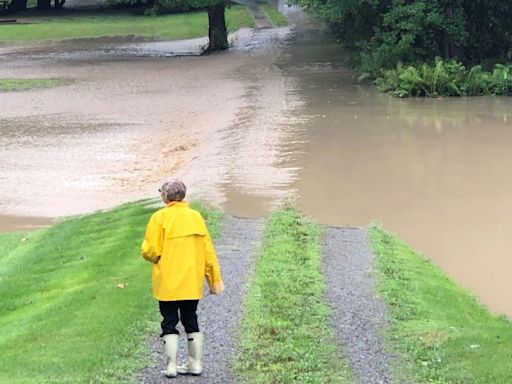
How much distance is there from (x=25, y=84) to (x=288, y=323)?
25571mm

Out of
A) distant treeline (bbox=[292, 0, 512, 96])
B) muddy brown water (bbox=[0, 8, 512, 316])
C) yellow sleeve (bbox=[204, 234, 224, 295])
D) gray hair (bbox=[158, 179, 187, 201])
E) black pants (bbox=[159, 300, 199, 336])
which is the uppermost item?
gray hair (bbox=[158, 179, 187, 201])

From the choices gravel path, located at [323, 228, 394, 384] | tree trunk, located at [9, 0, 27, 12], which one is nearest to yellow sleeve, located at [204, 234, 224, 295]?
gravel path, located at [323, 228, 394, 384]

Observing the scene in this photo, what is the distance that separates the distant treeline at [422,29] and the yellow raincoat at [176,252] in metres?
22.7

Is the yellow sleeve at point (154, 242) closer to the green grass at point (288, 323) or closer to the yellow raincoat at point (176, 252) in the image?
the yellow raincoat at point (176, 252)

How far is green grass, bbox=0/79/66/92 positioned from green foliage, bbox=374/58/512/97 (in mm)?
11238

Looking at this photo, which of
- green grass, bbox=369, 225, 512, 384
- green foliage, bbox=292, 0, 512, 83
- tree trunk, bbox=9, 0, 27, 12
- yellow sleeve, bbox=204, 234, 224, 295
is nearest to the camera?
yellow sleeve, bbox=204, 234, 224, 295

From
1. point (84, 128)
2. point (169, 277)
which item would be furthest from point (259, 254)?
point (84, 128)

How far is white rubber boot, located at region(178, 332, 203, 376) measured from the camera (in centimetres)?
691

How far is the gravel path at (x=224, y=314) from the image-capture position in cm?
705

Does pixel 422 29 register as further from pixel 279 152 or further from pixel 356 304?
pixel 356 304

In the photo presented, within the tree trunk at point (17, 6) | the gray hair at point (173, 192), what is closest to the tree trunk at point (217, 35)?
the tree trunk at point (17, 6)

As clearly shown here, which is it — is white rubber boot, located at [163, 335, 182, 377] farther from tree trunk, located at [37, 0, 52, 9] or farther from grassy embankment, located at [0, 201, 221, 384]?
tree trunk, located at [37, 0, 52, 9]

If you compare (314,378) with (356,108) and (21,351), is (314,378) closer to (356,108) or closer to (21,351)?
(21,351)

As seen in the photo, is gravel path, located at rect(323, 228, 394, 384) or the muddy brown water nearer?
gravel path, located at rect(323, 228, 394, 384)
